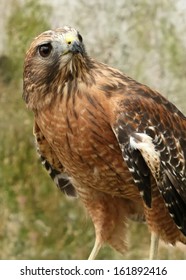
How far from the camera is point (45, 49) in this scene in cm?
656

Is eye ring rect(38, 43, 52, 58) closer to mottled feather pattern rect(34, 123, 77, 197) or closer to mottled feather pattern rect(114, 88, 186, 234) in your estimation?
mottled feather pattern rect(114, 88, 186, 234)

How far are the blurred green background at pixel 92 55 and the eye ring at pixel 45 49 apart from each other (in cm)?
238

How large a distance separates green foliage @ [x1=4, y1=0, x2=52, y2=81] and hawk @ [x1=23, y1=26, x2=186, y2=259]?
228 cm

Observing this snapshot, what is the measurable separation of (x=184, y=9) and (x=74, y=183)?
2368 mm

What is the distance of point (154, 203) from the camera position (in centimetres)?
682

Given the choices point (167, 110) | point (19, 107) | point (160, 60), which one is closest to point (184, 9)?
point (160, 60)

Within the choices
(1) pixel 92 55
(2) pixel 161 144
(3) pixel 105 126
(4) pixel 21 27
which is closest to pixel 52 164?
(3) pixel 105 126

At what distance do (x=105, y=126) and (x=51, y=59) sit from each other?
0.48 metres

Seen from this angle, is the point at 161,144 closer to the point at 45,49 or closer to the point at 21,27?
the point at 45,49

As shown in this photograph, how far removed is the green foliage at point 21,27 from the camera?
900 cm

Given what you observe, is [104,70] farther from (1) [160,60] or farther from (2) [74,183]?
(1) [160,60]

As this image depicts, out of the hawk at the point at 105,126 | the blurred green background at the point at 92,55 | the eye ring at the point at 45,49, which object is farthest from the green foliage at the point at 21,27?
the eye ring at the point at 45,49

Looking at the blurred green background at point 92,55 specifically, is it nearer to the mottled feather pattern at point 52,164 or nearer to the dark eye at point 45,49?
the mottled feather pattern at point 52,164
